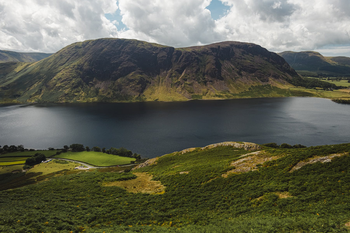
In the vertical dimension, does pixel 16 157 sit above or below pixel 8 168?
above

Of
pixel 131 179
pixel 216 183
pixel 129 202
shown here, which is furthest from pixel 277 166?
pixel 131 179

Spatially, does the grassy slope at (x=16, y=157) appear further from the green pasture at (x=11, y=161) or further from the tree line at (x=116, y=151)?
the tree line at (x=116, y=151)

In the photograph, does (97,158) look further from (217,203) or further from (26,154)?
(217,203)

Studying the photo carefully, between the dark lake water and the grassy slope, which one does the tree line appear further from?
the grassy slope

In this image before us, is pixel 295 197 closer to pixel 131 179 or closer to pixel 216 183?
pixel 216 183

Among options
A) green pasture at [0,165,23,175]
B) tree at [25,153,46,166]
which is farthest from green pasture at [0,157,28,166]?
tree at [25,153,46,166]

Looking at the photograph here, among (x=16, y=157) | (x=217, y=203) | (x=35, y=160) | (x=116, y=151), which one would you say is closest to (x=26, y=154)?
(x=16, y=157)
